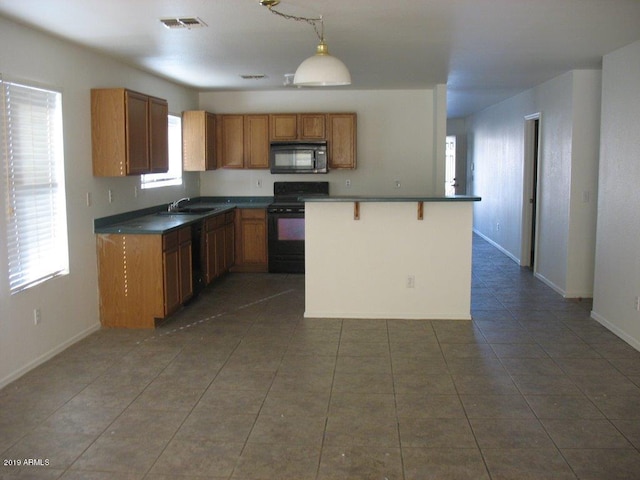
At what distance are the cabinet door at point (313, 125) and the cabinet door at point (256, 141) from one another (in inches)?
19.8

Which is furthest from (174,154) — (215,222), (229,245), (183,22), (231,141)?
(183,22)

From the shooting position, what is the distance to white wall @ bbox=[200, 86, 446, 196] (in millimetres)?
8461

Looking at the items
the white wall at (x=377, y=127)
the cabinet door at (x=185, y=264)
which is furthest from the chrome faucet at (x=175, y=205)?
the white wall at (x=377, y=127)

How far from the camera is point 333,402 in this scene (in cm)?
379

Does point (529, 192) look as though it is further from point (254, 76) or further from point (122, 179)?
point (122, 179)

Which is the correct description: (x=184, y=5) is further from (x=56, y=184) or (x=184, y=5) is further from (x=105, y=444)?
(x=105, y=444)

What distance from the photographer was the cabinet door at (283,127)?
329 inches

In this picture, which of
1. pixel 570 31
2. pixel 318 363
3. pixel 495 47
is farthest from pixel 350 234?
pixel 570 31

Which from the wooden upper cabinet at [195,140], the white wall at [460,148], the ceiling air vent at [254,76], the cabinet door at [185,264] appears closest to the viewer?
the cabinet door at [185,264]

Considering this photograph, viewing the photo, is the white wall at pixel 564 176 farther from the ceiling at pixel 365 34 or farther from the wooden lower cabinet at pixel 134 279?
the wooden lower cabinet at pixel 134 279

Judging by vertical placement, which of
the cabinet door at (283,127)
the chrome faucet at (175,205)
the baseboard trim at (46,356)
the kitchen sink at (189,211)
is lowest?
the baseboard trim at (46,356)

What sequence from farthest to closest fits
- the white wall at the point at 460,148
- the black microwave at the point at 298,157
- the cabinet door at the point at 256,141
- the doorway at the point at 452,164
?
the doorway at the point at 452,164 → the white wall at the point at 460,148 → the cabinet door at the point at 256,141 → the black microwave at the point at 298,157

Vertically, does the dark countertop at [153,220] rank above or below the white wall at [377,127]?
below

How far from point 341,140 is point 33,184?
4609 mm
